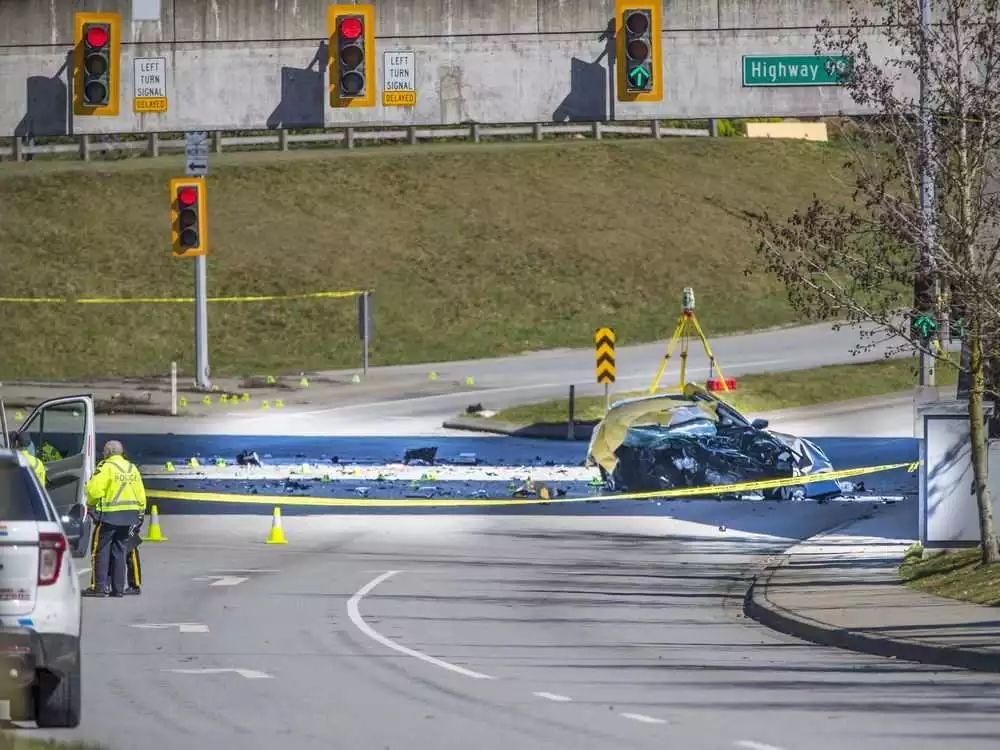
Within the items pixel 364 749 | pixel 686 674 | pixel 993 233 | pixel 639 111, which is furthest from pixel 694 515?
pixel 364 749

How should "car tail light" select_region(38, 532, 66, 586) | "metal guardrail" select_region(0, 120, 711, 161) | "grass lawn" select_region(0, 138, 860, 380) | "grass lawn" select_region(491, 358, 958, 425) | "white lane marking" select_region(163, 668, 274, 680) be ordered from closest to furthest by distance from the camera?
1. "car tail light" select_region(38, 532, 66, 586)
2. "white lane marking" select_region(163, 668, 274, 680)
3. "grass lawn" select_region(491, 358, 958, 425)
4. "grass lawn" select_region(0, 138, 860, 380)
5. "metal guardrail" select_region(0, 120, 711, 161)

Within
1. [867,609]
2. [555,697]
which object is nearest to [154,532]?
[867,609]

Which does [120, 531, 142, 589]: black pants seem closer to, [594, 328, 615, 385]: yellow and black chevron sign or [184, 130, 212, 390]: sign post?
[594, 328, 615, 385]: yellow and black chevron sign

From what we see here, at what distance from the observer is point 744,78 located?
35.5 metres

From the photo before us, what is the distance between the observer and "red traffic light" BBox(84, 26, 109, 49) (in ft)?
109

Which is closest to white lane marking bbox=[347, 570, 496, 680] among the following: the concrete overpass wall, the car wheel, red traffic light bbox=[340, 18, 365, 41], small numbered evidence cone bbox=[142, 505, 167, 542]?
the car wheel

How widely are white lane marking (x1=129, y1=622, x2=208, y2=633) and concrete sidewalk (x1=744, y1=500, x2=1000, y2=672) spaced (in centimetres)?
488

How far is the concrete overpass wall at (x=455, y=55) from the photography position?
1390 inches

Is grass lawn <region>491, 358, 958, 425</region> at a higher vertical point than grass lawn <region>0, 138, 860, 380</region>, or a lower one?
lower

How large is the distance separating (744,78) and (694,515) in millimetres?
8273

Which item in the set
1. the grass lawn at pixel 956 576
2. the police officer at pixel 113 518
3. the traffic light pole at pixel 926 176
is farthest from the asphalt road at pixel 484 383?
the traffic light pole at pixel 926 176

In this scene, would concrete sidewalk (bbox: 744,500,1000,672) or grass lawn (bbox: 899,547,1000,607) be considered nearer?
concrete sidewalk (bbox: 744,500,1000,672)

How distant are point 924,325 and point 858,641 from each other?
23.9 feet

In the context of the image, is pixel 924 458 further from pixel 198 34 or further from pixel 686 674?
pixel 198 34
